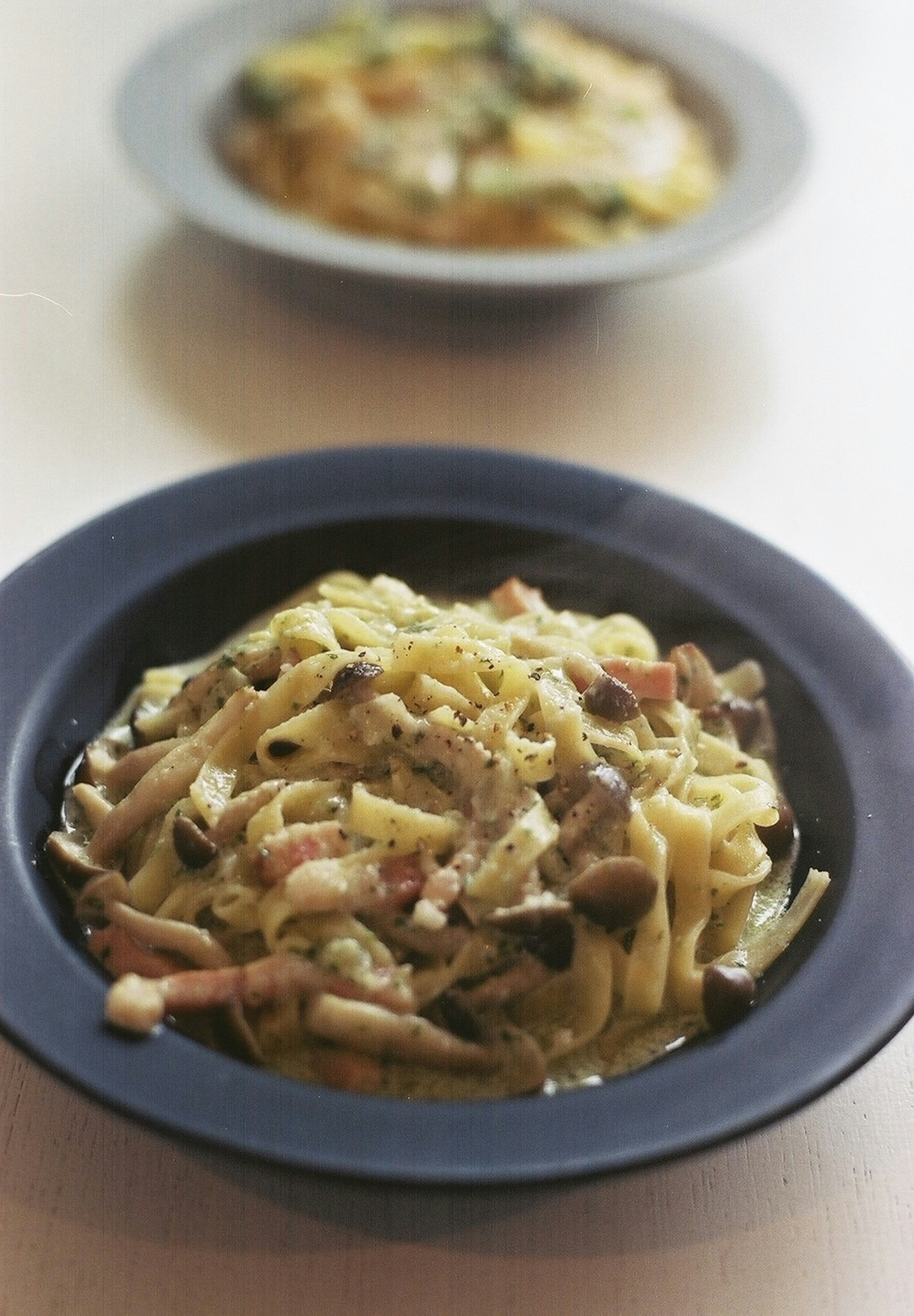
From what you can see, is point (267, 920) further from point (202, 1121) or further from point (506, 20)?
point (506, 20)

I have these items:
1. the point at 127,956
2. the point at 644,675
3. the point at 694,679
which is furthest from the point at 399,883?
the point at 694,679

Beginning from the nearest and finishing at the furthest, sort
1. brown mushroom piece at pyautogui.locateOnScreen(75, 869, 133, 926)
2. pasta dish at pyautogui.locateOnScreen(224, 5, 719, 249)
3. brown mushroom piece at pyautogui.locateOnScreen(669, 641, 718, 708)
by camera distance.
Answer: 1. brown mushroom piece at pyautogui.locateOnScreen(75, 869, 133, 926)
2. brown mushroom piece at pyautogui.locateOnScreen(669, 641, 718, 708)
3. pasta dish at pyautogui.locateOnScreen(224, 5, 719, 249)

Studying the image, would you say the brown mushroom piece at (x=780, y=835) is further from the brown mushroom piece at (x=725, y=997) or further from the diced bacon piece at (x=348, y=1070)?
the diced bacon piece at (x=348, y=1070)

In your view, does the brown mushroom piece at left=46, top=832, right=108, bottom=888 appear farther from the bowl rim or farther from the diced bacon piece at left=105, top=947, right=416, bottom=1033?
the bowl rim

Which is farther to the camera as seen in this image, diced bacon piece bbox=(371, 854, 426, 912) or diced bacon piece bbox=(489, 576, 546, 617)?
diced bacon piece bbox=(489, 576, 546, 617)

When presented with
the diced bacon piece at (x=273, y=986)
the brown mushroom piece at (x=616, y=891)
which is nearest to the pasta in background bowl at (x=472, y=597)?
the diced bacon piece at (x=273, y=986)

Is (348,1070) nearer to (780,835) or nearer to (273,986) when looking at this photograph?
(273,986)

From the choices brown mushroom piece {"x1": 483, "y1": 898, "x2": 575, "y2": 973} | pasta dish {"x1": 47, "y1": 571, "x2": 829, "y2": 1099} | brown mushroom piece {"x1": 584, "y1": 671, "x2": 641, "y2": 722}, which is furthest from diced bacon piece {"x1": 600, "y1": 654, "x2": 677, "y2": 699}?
brown mushroom piece {"x1": 483, "y1": 898, "x2": 575, "y2": 973}
